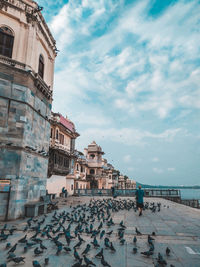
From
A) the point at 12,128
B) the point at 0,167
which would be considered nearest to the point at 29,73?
the point at 12,128

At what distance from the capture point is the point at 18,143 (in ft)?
36.9

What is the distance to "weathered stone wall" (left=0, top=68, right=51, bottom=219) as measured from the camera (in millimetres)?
10680

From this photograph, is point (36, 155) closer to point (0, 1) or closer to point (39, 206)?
point (39, 206)

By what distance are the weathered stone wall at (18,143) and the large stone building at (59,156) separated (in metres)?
11.4

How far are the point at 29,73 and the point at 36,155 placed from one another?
5716 millimetres

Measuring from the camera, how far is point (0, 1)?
12.2 m

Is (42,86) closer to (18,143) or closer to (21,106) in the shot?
(21,106)

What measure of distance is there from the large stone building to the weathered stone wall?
11.4 m

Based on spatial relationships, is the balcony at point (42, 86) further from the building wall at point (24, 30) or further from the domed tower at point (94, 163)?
the domed tower at point (94, 163)

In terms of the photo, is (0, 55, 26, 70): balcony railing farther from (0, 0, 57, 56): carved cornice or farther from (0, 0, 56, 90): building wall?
(0, 0, 57, 56): carved cornice

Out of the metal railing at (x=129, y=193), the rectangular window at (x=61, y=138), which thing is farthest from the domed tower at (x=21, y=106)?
the metal railing at (x=129, y=193)

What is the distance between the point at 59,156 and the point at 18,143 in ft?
52.3

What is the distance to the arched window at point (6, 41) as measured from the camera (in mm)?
12227

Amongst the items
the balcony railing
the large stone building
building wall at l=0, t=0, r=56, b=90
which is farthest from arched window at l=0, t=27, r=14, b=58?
the large stone building
